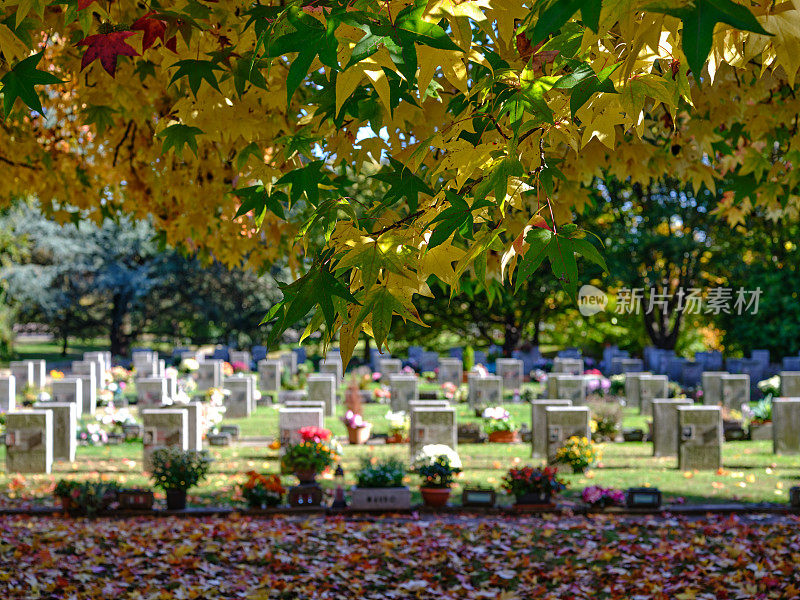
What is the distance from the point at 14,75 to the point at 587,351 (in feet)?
127

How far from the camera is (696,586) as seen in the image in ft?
25.6

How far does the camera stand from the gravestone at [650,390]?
2172 centimetres

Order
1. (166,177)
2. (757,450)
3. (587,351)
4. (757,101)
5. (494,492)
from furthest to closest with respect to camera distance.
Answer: (587,351) → (757,450) → (494,492) → (166,177) → (757,101)

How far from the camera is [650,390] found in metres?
21.9

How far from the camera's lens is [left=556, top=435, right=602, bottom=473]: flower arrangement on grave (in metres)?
14.3

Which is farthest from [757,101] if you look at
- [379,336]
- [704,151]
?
[379,336]

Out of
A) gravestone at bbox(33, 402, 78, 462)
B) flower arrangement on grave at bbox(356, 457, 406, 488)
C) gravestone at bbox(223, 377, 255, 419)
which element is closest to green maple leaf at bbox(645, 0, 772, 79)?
flower arrangement on grave at bbox(356, 457, 406, 488)

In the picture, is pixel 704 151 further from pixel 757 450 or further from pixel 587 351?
pixel 587 351

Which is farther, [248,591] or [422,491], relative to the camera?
[422,491]

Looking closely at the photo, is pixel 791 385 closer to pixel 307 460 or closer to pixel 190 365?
pixel 307 460

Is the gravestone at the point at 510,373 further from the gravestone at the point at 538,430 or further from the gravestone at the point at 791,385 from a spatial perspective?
the gravestone at the point at 538,430

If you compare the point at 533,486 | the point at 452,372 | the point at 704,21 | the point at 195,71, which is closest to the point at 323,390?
the point at 452,372

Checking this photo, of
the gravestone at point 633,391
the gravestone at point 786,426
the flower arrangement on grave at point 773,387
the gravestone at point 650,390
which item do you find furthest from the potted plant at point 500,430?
the flower arrangement on grave at point 773,387

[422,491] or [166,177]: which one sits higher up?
[166,177]
